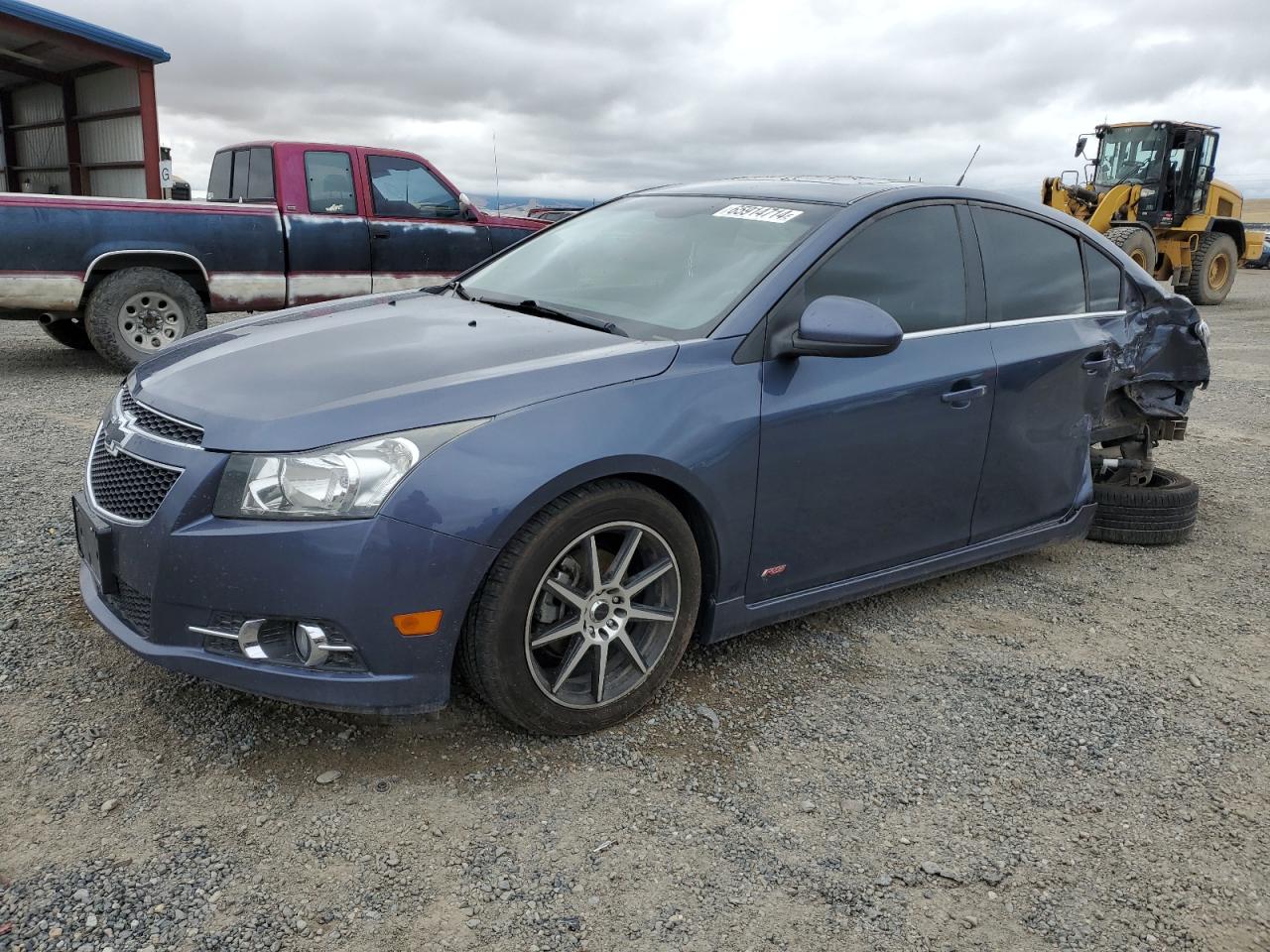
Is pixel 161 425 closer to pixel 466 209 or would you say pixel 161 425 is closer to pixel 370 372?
pixel 370 372

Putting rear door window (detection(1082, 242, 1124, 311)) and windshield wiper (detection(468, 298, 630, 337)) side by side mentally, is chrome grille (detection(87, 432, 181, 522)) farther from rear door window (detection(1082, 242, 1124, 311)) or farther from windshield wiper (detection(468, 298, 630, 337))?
rear door window (detection(1082, 242, 1124, 311))

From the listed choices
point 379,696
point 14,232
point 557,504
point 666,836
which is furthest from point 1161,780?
point 14,232

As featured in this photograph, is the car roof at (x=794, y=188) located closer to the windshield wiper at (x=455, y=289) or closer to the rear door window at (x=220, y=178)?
the windshield wiper at (x=455, y=289)

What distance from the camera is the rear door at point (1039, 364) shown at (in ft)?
12.6

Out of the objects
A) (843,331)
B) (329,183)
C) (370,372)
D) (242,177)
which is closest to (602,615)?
(370,372)

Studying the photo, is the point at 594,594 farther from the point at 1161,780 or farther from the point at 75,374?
the point at 75,374

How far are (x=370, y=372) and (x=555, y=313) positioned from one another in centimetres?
83

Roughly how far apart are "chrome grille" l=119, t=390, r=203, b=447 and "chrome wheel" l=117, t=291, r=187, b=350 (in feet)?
18.7

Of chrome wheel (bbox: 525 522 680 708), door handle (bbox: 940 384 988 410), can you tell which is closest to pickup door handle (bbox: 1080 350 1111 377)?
door handle (bbox: 940 384 988 410)

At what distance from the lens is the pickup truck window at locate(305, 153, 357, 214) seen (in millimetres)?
9141

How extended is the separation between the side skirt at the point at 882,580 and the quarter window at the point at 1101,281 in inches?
34.0

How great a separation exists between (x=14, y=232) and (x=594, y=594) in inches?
264

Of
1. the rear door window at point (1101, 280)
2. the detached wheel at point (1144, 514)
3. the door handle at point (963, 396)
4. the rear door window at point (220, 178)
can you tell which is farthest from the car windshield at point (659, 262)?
the rear door window at point (220, 178)

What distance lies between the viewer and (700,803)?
8.87ft
